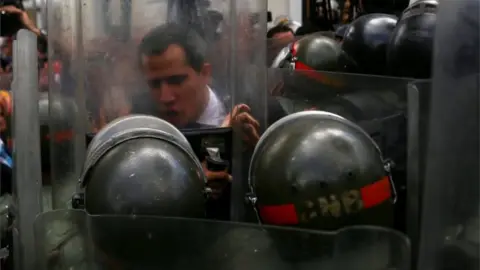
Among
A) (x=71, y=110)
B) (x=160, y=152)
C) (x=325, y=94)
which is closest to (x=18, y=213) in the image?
(x=160, y=152)

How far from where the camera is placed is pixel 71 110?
2.12 metres

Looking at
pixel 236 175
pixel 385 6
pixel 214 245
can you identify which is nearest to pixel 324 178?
pixel 214 245

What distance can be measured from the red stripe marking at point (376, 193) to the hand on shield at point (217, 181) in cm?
54

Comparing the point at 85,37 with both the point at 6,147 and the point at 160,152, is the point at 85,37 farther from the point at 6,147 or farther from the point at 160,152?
the point at 160,152

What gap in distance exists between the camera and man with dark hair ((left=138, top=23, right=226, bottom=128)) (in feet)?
6.56

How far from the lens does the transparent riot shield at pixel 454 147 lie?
38.5 inches

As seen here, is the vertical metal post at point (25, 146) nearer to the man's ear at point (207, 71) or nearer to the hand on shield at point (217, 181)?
the hand on shield at point (217, 181)

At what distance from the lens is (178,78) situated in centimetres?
199

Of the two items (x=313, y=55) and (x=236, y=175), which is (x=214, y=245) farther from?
(x=313, y=55)

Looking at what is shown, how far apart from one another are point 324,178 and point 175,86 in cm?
84

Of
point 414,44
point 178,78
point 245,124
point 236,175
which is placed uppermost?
point 414,44

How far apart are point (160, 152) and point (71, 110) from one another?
86 cm

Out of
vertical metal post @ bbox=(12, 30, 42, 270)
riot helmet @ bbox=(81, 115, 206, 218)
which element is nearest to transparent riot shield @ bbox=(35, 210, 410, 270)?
riot helmet @ bbox=(81, 115, 206, 218)

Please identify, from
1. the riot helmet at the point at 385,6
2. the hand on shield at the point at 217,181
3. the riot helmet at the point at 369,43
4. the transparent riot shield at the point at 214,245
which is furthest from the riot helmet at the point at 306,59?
the transparent riot shield at the point at 214,245
